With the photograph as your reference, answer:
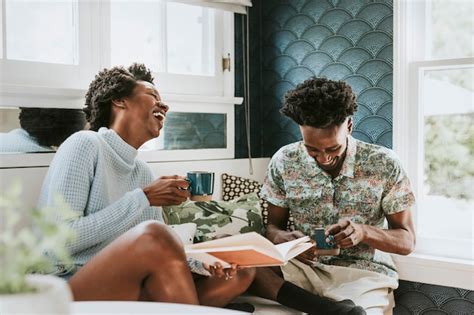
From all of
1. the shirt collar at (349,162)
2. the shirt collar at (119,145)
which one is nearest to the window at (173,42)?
the shirt collar at (119,145)

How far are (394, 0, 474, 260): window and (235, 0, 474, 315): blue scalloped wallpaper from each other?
0.10m

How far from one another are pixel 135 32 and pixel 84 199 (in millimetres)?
1148

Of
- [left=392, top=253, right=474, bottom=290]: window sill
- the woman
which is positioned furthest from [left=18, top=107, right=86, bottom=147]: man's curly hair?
[left=392, top=253, right=474, bottom=290]: window sill

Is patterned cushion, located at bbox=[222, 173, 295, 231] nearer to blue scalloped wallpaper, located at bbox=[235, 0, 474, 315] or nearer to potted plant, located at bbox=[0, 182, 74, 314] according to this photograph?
blue scalloped wallpaper, located at bbox=[235, 0, 474, 315]

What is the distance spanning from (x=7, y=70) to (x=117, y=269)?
1116 millimetres

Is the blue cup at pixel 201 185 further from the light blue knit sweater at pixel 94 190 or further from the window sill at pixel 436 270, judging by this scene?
the window sill at pixel 436 270

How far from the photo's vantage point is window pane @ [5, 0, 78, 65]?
8.00 ft

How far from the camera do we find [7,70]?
2.41 metres

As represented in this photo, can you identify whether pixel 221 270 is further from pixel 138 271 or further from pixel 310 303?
pixel 310 303

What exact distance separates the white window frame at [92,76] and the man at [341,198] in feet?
2.27

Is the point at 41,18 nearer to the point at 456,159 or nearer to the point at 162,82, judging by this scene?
the point at 162,82

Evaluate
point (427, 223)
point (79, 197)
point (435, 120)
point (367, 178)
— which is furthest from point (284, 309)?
point (435, 120)

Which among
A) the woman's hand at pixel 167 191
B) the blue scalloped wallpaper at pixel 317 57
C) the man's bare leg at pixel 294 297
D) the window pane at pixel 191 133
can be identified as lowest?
the man's bare leg at pixel 294 297

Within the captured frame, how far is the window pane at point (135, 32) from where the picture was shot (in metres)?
2.83
